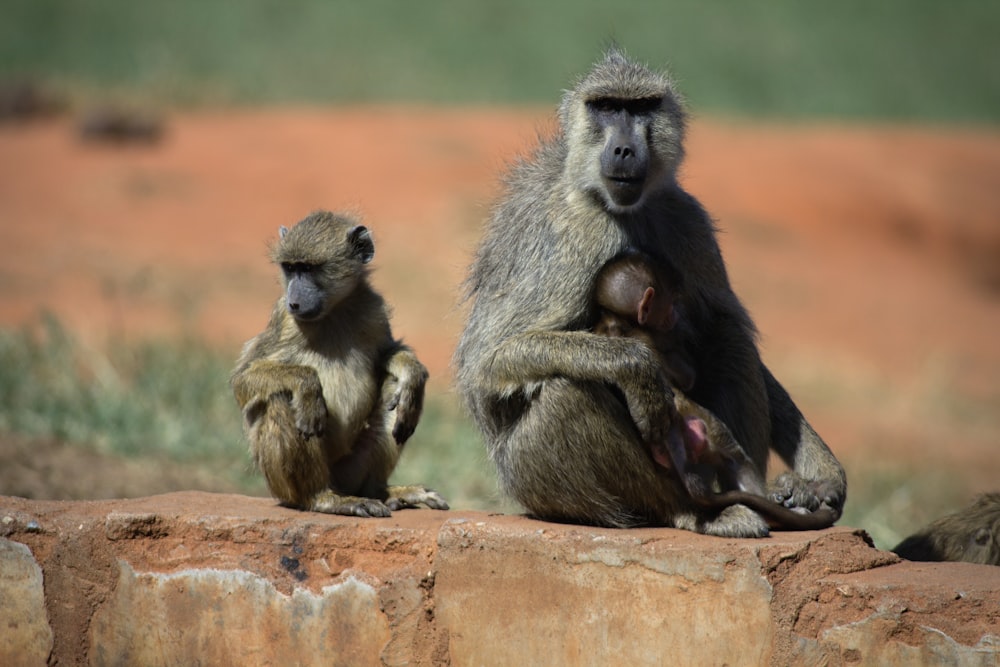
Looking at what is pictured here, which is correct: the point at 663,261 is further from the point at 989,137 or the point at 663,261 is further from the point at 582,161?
the point at 989,137

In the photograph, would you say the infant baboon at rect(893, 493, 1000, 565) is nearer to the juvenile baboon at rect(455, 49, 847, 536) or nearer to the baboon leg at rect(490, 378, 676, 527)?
the juvenile baboon at rect(455, 49, 847, 536)

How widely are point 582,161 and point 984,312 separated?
1714 centimetres

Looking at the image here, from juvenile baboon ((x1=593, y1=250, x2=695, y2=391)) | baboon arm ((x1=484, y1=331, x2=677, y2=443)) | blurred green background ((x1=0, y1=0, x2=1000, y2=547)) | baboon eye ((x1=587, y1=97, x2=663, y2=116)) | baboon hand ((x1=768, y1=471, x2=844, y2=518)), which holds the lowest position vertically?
baboon hand ((x1=768, y1=471, x2=844, y2=518))

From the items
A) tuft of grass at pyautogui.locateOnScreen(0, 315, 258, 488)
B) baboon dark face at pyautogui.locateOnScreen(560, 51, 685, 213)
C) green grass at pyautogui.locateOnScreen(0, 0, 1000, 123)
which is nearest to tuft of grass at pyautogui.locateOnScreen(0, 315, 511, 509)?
tuft of grass at pyautogui.locateOnScreen(0, 315, 258, 488)

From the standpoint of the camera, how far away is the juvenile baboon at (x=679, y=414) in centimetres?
462

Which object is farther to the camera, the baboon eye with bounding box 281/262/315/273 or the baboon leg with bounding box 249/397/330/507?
the baboon eye with bounding box 281/262/315/273

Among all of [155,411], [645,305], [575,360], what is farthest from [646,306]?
[155,411]

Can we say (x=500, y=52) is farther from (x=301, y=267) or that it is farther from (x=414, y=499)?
(x=414, y=499)

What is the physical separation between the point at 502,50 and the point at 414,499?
28.4m

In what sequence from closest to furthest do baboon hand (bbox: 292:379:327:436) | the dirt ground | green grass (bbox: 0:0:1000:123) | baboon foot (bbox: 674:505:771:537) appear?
baboon foot (bbox: 674:505:771:537) → baboon hand (bbox: 292:379:327:436) → the dirt ground → green grass (bbox: 0:0:1000:123)

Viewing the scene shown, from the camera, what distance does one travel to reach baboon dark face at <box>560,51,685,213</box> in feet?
15.8

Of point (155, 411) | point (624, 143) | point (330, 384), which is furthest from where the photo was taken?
point (155, 411)

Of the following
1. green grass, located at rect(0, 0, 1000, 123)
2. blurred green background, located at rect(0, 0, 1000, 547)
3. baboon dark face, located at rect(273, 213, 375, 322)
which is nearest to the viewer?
baboon dark face, located at rect(273, 213, 375, 322)

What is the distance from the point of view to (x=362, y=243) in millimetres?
5480
